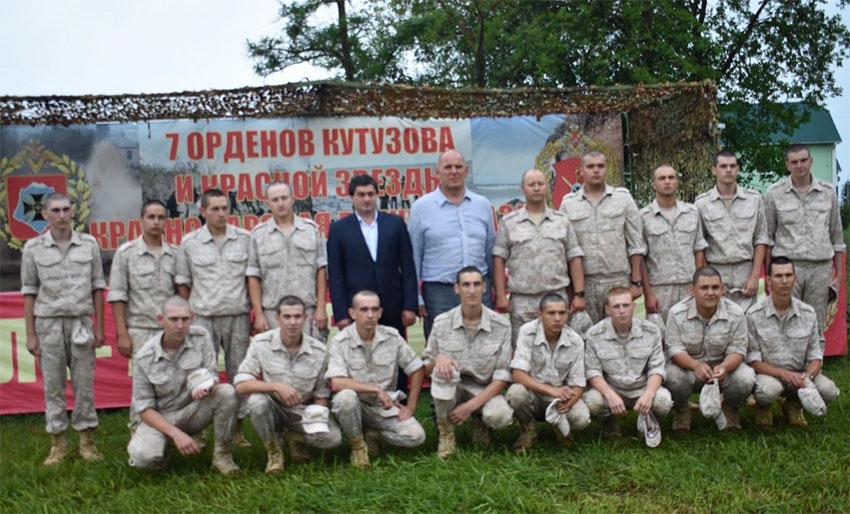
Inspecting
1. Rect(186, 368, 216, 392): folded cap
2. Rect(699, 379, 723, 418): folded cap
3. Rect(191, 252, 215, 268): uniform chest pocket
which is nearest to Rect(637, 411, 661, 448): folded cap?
Rect(699, 379, 723, 418): folded cap

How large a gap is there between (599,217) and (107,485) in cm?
320

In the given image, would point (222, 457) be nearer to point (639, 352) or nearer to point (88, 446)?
point (88, 446)

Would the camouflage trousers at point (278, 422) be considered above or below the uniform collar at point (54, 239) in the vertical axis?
below

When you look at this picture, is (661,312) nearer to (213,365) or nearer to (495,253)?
(495,253)

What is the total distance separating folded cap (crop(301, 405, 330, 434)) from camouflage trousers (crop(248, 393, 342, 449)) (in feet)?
0.27

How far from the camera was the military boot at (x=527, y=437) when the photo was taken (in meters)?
4.66

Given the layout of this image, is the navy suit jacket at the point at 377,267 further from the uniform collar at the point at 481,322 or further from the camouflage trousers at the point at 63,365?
the camouflage trousers at the point at 63,365

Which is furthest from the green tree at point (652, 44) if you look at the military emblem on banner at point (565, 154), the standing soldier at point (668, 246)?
the standing soldier at point (668, 246)

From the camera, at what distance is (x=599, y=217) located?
5129 millimetres

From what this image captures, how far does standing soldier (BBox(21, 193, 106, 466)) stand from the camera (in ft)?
16.3

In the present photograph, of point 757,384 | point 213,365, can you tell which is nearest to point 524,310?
point 757,384

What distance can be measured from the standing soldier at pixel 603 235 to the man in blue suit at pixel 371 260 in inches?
43.0

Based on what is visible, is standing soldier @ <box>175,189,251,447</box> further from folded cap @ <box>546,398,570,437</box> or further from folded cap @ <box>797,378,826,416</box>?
folded cap @ <box>797,378,826,416</box>

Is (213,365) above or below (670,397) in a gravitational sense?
above
